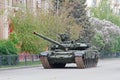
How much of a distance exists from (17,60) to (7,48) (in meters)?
2.08

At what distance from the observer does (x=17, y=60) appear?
3988 centimetres

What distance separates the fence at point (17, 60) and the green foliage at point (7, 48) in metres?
0.99

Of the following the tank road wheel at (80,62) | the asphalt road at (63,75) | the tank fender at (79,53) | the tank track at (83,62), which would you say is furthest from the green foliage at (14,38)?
the asphalt road at (63,75)

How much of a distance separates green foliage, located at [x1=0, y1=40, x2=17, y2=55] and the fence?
3.24 ft

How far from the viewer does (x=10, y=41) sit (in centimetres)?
4234

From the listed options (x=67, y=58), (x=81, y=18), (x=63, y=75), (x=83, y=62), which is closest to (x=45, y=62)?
(x=67, y=58)

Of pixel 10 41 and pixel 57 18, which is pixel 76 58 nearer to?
pixel 10 41

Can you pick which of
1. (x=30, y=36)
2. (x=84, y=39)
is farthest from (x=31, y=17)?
(x=84, y=39)

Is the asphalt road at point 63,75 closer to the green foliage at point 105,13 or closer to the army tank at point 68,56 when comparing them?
the army tank at point 68,56

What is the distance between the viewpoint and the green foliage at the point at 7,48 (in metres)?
40.8

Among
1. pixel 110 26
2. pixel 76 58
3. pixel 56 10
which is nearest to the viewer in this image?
pixel 76 58

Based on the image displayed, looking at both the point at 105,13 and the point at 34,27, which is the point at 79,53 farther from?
the point at 105,13

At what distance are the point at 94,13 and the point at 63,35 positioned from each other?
4010cm

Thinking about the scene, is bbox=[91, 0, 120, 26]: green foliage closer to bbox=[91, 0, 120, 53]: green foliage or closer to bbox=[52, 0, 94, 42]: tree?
bbox=[91, 0, 120, 53]: green foliage
